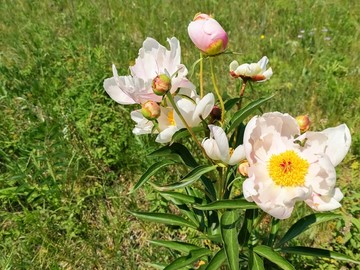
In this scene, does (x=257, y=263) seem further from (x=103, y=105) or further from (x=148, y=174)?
(x=103, y=105)

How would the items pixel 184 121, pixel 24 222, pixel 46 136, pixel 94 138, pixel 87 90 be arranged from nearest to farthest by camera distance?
pixel 184 121 < pixel 24 222 < pixel 46 136 < pixel 94 138 < pixel 87 90

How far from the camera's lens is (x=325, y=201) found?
100cm

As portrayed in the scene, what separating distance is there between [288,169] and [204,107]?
251mm

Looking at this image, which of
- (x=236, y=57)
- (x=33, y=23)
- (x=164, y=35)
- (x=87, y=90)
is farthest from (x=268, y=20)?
(x=33, y=23)

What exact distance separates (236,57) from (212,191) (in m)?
2.02

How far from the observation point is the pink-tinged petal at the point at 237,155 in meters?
1.02

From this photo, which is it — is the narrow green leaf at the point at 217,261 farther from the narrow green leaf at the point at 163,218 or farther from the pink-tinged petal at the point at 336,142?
the pink-tinged petal at the point at 336,142

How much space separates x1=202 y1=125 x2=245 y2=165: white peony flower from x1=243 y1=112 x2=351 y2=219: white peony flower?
36 mm

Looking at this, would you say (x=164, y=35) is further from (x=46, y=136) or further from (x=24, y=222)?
(x=24, y=222)

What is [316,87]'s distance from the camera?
288cm

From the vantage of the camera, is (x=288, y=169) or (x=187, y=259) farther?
(x=187, y=259)

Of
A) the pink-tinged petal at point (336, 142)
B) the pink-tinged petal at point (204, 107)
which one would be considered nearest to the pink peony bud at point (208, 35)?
the pink-tinged petal at point (204, 107)

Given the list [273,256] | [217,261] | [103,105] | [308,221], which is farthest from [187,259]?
[103,105]

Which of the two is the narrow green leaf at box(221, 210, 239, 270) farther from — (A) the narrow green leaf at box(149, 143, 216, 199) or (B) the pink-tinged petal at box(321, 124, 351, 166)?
(B) the pink-tinged petal at box(321, 124, 351, 166)
